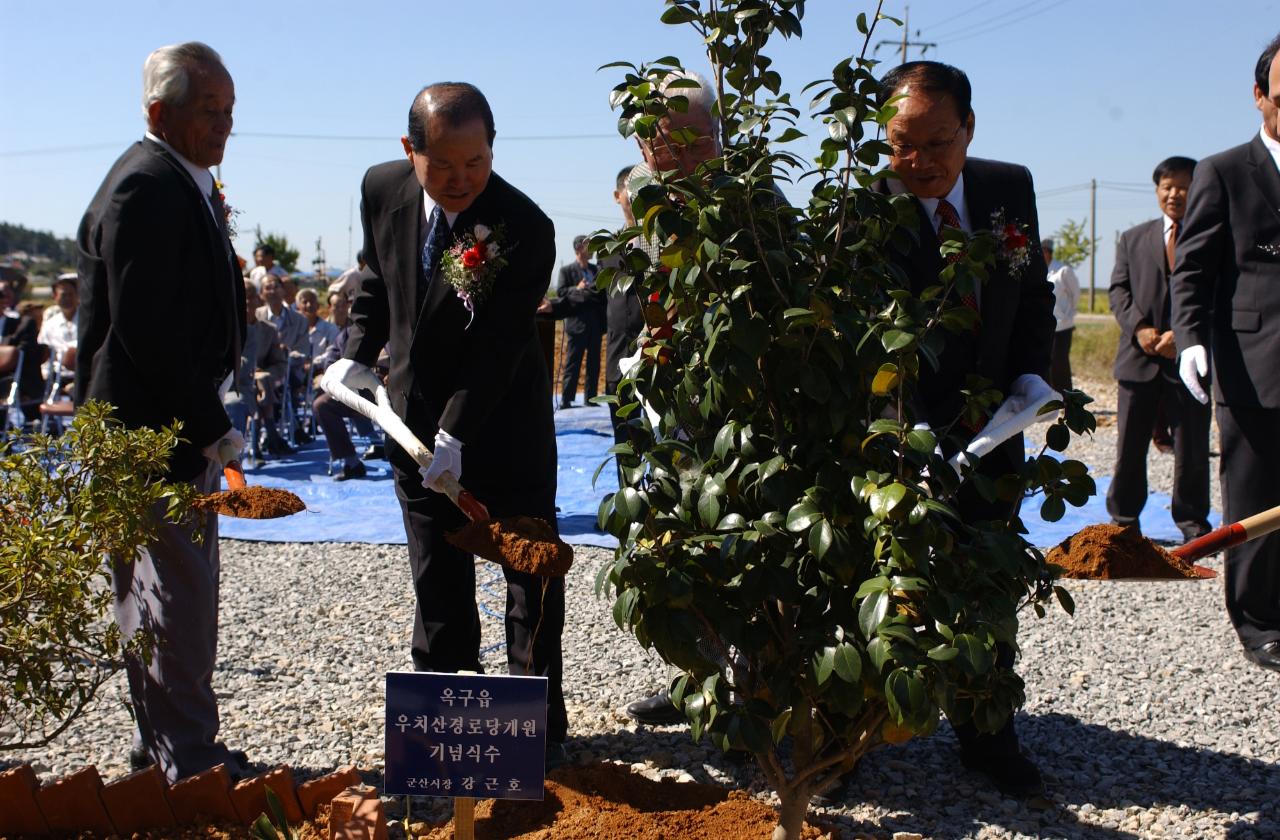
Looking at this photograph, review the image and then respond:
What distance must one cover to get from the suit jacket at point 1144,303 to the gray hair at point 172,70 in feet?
18.3

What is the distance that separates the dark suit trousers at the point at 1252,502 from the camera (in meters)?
4.43

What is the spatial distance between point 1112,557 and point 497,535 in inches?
54.6

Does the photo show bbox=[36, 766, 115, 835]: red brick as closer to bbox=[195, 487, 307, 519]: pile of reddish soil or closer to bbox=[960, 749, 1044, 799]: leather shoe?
bbox=[195, 487, 307, 519]: pile of reddish soil

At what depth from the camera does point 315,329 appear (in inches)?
530

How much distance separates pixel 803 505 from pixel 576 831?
128cm

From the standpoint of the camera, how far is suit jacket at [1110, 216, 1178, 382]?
7.04 meters

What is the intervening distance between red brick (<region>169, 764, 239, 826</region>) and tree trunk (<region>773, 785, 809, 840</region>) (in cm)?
133

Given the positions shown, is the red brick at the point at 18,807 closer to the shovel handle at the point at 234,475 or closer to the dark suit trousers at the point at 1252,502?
the shovel handle at the point at 234,475

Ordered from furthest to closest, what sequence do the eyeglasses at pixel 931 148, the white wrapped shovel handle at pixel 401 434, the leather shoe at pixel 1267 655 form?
the leather shoe at pixel 1267 655
the white wrapped shovel handle at pixel 401 434
the eyeglasses at pixel 931 148

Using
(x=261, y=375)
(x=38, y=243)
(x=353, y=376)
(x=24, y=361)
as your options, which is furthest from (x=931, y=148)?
(x=38, y=243)

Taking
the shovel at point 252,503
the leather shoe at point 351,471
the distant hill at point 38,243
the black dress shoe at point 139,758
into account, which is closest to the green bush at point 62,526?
the shovel at point 252,503

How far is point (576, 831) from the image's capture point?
298cm

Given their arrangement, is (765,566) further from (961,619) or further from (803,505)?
(961,619)

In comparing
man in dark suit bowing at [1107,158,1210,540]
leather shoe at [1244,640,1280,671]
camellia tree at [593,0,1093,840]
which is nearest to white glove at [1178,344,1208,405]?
leather shoe at [1244,640,1280,671]
